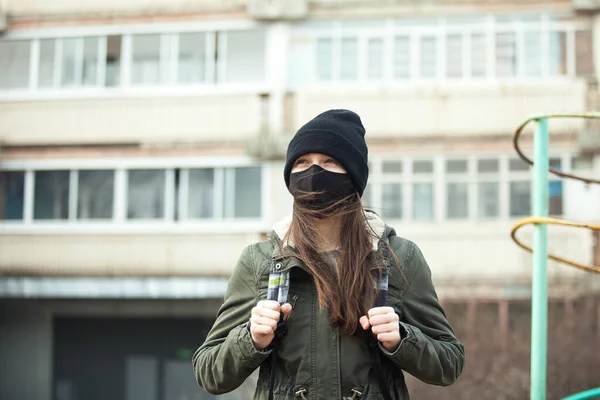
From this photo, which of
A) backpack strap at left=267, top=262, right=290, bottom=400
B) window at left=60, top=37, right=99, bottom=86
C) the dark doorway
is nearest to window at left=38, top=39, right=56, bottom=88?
window at left=60, top=37, right=99, bottom=86

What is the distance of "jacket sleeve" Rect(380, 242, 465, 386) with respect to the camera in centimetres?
232

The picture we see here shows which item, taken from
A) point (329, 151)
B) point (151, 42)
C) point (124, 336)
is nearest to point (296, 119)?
point (151, 42)

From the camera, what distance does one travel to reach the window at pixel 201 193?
1603cm

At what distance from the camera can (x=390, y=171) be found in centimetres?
1552

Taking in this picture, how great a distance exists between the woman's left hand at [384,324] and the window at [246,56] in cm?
1417

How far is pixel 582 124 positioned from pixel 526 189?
1467 millimetres

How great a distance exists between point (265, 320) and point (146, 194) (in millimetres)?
14405

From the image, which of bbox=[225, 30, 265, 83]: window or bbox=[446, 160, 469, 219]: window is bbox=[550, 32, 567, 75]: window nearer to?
bbox=[446, 160, 469, 219]: window

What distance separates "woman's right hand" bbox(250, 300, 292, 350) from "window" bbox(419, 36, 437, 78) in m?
13.9

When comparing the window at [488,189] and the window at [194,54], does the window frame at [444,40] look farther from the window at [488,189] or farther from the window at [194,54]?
the window at [194,54]

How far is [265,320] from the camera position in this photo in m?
2.20

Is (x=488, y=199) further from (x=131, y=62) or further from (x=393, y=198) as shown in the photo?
(x=131, y=62)

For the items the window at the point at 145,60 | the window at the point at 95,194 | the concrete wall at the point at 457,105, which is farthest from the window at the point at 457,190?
the window at the point at 95,194

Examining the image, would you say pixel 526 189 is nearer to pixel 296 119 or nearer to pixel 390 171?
pixel 390 171
